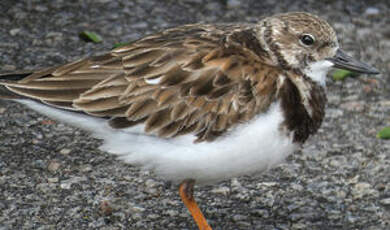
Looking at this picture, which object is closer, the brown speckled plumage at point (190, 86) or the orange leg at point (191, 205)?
the brown speckled plumage at point (190, 86)

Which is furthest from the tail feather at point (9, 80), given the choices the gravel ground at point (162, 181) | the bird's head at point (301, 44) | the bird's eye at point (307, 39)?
the bird's eye at point (307, 39)

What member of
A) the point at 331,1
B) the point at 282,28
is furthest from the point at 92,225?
the point at 331,1

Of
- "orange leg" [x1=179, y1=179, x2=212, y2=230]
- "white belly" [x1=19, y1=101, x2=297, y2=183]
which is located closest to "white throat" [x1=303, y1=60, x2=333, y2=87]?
"white belly" [x1=19, y1=101, x2=297, y2=183]

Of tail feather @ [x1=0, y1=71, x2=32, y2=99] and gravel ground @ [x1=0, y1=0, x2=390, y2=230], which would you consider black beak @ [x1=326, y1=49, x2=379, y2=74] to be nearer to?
gravel ground @ [x1=0, y1=0, x2=390, y2=230]

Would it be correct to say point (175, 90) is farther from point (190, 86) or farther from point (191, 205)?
point (191, 205)

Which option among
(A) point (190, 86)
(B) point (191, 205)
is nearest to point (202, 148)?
(A) point (190, 86)

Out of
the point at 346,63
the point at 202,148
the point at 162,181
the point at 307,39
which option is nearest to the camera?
the point at 202,148

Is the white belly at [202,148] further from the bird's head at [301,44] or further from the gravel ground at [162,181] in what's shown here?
the gravel ground at [162,181]
